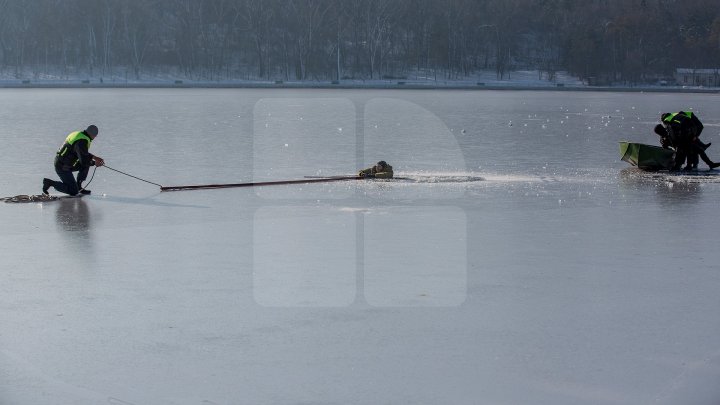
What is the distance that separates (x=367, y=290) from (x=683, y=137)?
10.2 meters

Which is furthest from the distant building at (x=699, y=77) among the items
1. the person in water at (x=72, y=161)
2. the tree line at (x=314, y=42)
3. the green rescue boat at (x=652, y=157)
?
the person in water at (x=72, y=161)

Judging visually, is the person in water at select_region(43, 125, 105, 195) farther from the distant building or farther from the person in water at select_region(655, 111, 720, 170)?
the distant building

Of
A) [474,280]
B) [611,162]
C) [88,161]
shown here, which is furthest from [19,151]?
[474,280]

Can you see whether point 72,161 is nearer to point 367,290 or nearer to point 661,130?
point 367,290

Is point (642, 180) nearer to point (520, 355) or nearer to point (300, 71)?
point (520, 355)

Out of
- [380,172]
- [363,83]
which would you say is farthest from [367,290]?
[363,83]

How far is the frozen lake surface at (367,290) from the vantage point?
210 inches

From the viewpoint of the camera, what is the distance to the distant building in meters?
112

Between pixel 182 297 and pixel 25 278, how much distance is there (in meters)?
1.44

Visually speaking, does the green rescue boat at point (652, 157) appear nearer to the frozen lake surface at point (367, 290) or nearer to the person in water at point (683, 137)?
the person in water at point (683, 137)

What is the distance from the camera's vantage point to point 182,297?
285 inches

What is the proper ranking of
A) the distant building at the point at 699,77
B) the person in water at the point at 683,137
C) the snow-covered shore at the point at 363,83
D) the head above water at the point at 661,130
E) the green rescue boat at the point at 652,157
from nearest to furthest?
the person in water at the point at 683,137
the green rescue boat at the point at 652,157
the head above water at the point at 661,130
the snow-covered shore at the point at 363,83
the distant building at the point at 699,77

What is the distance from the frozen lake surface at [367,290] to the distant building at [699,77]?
335ft

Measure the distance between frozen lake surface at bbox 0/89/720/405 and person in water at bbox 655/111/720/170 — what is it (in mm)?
755
